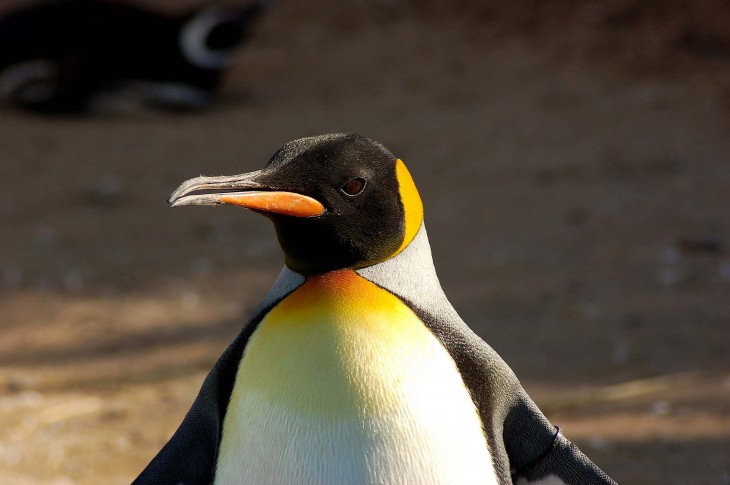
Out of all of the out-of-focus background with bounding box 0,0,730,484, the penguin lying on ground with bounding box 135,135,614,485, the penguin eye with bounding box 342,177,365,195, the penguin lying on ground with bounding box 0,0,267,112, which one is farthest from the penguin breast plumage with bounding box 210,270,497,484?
the penguin lying on ground with bounding box 0,0,267,112

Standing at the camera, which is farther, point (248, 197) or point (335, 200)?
point (335, 200)

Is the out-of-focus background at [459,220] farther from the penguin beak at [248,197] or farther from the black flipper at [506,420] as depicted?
the penguin beak at [248,197]

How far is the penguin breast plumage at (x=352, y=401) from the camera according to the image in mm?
1749

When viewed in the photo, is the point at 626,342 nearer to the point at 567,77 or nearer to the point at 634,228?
the point at 634,228

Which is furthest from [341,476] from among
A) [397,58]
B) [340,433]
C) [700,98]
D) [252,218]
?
[397,58]

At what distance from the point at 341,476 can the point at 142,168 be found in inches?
174

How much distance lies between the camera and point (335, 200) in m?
1.73

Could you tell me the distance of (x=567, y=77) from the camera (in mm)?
6770

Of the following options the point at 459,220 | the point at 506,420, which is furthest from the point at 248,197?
the point at 459,220

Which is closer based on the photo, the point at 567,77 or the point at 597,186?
the point at 597,186

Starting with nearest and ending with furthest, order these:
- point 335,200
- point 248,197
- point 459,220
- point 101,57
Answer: point 248,197 → point 335,200 → point 459,220 → point 101,57

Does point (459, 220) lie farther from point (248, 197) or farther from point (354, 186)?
point (248, 197)

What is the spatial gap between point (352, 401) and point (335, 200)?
31cm

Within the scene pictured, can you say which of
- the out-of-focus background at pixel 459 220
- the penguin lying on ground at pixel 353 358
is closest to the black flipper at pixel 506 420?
the penguin lying on ground at pixel 353 358
